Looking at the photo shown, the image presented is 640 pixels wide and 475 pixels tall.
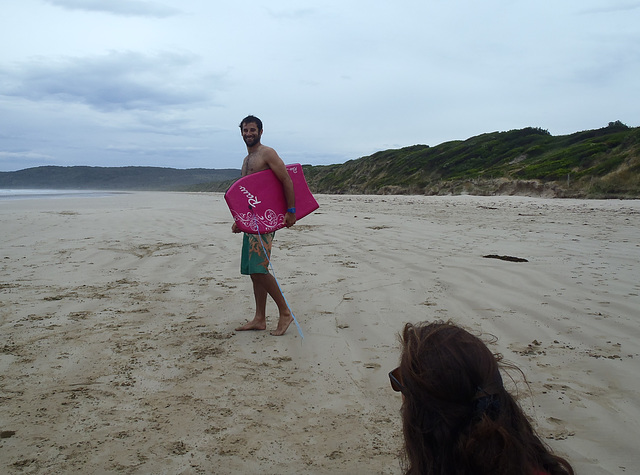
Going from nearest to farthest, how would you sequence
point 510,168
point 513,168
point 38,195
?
point 513,168
point 510,168
point 38,195

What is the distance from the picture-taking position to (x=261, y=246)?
3.78 m

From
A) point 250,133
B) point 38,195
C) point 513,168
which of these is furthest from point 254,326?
point 38,195

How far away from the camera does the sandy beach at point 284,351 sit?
220 centimetres

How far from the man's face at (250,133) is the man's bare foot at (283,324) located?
1443mm

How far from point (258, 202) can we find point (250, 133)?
1.85ft

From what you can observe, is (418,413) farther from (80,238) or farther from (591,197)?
(591,197)

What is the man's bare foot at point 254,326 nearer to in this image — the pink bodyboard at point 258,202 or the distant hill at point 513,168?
the pink bodyboard at point 258,202

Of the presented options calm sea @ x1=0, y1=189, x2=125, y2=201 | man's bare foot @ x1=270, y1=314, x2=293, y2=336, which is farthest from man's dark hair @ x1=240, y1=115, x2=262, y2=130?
calm sea @ x1=0, y1=189, x2=125, y2=201

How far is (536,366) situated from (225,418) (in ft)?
6.31

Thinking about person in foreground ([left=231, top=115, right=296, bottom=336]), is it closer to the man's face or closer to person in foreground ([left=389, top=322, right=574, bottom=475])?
the man's face

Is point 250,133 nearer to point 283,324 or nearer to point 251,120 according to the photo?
point 251,120

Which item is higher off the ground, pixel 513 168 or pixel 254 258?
pixel 513 168

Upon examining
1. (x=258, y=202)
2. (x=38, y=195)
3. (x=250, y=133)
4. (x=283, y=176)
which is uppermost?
(x=250, y=133)

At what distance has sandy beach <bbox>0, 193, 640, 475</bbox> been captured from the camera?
7.22ft
